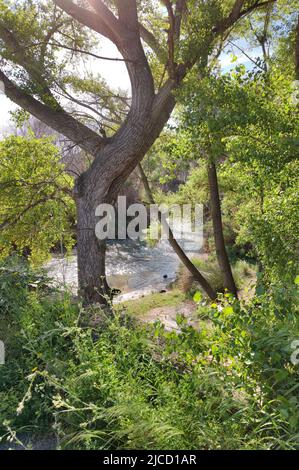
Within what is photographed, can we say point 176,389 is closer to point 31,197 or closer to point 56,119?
point 31,197

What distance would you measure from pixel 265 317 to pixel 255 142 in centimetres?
333

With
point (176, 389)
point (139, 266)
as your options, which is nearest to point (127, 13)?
point (176, 389)

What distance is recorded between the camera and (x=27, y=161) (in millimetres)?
7754

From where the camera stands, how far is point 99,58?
5.86 metres

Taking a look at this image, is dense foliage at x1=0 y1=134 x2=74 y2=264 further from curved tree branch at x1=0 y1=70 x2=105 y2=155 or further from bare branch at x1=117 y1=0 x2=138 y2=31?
bare branch at x1=117 y1=0 x2=138 y2=31

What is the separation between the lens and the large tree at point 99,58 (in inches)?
229

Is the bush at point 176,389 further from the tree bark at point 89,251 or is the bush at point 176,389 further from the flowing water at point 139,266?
the flowing water at point 139,266

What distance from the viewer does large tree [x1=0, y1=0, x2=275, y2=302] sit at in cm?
582

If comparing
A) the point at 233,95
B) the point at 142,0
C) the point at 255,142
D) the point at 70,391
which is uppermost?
the point at 142,0

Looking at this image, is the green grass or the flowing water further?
the flowing water

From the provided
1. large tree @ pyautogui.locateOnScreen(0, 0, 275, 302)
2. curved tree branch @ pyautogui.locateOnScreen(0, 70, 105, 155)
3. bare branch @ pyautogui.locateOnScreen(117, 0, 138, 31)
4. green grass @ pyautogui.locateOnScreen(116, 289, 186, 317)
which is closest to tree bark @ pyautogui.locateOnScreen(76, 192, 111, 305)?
large tree @ pyautogui.locateOnScreen(0, 0, 275, 302)

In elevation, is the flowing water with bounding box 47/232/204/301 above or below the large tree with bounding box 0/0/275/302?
below

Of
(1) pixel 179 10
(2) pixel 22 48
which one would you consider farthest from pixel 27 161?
(1) pixel 179 10

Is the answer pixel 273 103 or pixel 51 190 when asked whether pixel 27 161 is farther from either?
pixel 273 103
